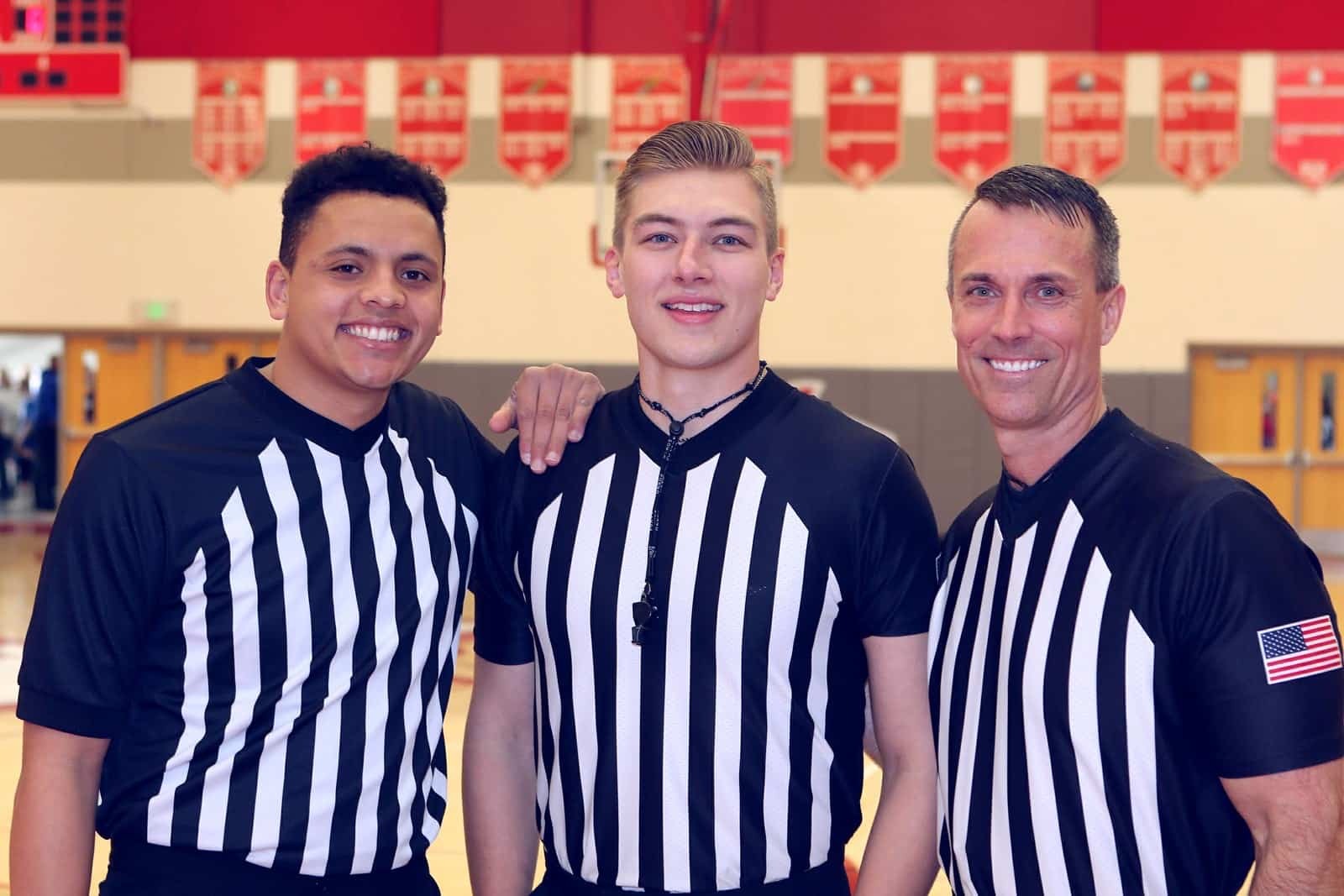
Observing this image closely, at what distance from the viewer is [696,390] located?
7.01 feet

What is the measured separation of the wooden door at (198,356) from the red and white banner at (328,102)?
2075 mm

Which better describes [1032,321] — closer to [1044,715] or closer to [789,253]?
[1044,715]

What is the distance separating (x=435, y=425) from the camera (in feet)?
7.92

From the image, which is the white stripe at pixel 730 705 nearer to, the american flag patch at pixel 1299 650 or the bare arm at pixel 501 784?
the bare arm at pixel 501 784

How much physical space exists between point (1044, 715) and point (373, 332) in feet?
4.09

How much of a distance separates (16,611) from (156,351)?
4752mm

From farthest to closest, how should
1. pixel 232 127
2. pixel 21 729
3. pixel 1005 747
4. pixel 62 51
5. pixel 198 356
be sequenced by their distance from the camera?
pixel 198 356 → pixel 232 127 → pixel 62 51 → pixel 21 729 → pixel 1005 747

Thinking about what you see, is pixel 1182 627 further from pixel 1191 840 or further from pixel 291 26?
pixel 291 26

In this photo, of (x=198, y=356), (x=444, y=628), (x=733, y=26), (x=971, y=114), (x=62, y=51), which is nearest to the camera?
(x=444, y=628)

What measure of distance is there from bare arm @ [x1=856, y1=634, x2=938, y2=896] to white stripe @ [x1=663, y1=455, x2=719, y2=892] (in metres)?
0.29

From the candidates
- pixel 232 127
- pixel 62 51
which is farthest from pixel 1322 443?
pixel 62 51

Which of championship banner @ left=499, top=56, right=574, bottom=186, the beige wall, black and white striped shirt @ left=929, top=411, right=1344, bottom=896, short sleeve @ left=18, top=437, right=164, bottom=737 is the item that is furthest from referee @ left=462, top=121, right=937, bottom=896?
championship banner @ left=499, top=56, right=574, bottom=186

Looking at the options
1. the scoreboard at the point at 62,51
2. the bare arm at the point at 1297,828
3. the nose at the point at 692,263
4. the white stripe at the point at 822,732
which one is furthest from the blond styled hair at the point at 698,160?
the scoreboard at the point at 62,51

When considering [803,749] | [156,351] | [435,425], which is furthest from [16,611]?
[803,749]
